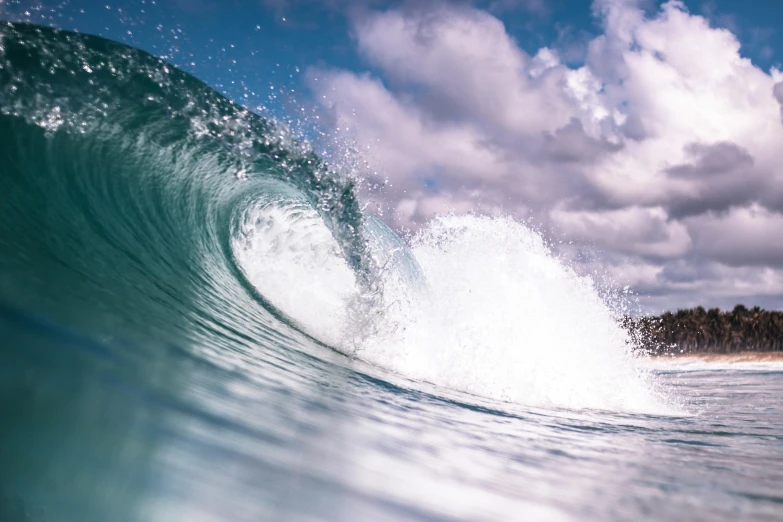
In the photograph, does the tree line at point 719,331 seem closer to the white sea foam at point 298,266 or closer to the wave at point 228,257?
the wave at point 228,257

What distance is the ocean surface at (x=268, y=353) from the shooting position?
7.93ft

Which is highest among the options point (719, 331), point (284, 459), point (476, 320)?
point (719, 331)

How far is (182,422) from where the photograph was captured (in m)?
2.80

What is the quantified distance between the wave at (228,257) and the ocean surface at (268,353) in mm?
32

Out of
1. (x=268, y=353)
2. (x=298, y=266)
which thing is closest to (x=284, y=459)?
(x=268, y=353)

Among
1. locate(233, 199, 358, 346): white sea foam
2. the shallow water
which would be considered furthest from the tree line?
the shallow water

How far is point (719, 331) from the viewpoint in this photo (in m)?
78.9

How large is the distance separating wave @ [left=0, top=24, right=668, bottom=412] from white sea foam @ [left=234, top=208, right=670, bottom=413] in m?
0.03

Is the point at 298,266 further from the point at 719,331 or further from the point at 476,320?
the point at 719,331

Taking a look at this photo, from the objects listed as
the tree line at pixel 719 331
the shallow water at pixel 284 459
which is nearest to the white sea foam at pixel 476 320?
the shallow water at pixel 284 459

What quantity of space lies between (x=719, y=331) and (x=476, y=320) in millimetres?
84811

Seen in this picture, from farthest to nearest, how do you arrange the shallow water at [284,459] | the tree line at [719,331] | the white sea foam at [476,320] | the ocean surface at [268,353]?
the tree line at [719,331] < the white sea foam at [476,320] < the ocean surface at [268,353] < the shallow water at [284,459]

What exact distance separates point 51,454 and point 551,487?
7.91ft

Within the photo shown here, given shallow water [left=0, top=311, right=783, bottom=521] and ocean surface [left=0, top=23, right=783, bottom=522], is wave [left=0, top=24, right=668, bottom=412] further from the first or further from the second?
shallow water [left=0, top=311, right=783, bottom=521]
